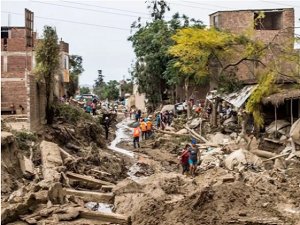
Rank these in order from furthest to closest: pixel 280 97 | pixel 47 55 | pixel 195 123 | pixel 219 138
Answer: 1. pixel 195 123
2. pixel 219 138
3. pixel 47 55
4. pixel 280 97

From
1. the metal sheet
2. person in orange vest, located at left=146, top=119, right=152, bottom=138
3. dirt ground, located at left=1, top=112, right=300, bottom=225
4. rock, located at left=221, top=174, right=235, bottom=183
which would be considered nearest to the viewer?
dirt ground, located at left=1, top=112, right=300, bottom=225

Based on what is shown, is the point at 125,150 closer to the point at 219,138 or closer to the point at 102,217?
the point at 219,138

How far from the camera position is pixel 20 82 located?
30422 millimetres

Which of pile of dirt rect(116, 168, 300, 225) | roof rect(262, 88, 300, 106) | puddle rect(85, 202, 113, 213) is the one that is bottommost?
puddle rect(85, 202, 113, 213)

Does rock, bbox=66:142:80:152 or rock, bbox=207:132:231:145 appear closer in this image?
rock, bbox=66:142:80:152

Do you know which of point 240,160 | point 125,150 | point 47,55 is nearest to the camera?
point 240,160

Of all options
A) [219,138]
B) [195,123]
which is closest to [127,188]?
[219,138]

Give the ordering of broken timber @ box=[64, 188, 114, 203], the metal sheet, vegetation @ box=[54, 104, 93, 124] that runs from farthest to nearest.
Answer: vegetation @ box=[54, 104, 93, 124], the metal sheet, broken timber @ box=[64, 188, 114, 203]

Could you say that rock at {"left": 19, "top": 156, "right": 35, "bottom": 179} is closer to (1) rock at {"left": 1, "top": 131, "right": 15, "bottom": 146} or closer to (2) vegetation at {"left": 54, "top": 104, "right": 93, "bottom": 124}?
(1) rock at {"left": 1, "top": 131, "right": 15, "bottom": 146}

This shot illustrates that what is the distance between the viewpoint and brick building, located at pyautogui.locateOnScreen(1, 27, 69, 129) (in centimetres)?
2348

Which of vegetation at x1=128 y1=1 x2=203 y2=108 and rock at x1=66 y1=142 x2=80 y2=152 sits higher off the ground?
vegetation at x1=128 y1=1 x2=203 y2=108

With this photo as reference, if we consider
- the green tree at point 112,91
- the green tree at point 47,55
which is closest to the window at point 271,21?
the green tree at point 47,55

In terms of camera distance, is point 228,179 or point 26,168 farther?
point 228,179

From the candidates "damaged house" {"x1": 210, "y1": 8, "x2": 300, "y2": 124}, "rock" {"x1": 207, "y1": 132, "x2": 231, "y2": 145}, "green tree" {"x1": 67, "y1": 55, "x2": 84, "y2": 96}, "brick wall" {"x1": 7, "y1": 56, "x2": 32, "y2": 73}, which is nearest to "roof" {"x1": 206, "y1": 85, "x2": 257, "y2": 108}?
"damaged house" {"x1": 210, "y1": 8, "x2": 300, "y2": 124}
